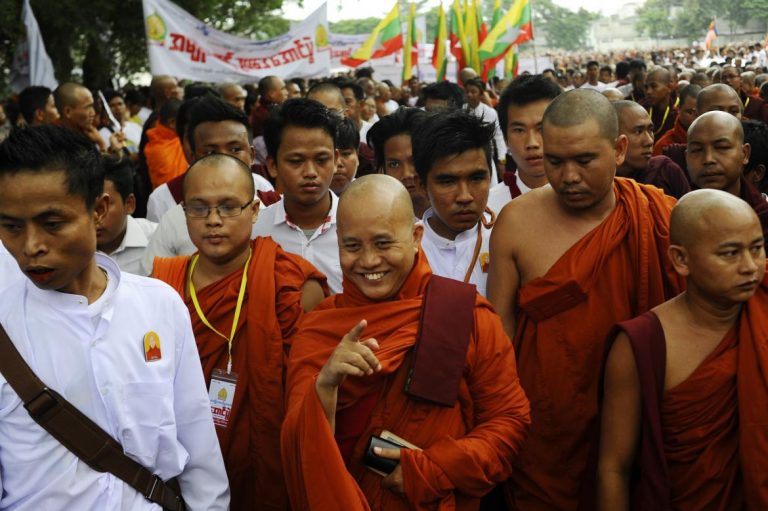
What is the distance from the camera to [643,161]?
4.52 m

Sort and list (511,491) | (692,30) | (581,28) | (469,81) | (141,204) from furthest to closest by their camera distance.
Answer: (581,28), (692,30), (469,81), (141,204), (511,491)

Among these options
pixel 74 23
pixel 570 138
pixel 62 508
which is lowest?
pixel 62 508

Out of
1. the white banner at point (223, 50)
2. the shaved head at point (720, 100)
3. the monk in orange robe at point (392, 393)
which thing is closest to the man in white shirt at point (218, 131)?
the monk in orange robe at point (392, 393)

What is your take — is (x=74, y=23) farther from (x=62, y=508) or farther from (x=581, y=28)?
(x=581, y=28)

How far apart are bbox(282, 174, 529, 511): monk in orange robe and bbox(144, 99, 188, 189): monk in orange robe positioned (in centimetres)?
397

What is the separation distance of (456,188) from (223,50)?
738 cm

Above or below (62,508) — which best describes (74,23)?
above

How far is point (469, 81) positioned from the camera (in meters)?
10.1

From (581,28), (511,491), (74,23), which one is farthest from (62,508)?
(581,28)

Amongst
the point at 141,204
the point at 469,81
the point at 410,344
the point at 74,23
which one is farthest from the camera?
the point at 74,23

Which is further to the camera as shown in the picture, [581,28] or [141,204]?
[581,28]

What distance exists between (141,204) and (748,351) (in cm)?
464

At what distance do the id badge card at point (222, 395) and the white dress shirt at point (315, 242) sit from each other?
28.3 inches

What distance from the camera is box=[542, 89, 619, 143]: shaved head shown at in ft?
10.2
